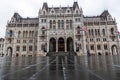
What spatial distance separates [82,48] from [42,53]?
1821 centimetres

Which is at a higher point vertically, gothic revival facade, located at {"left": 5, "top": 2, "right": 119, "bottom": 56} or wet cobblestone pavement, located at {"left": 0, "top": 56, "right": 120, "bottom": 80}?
gothic revival facade, located at {"left": 5, "top": 2, "right": 119, "bottom": 56}

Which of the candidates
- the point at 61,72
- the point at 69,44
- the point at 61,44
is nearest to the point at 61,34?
the point at 61,44

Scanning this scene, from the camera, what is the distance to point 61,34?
58219mm

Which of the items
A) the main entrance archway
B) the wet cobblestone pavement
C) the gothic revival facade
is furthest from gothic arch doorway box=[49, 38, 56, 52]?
the wet cobblestone pavement

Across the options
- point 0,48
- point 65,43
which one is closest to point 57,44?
point 65,43

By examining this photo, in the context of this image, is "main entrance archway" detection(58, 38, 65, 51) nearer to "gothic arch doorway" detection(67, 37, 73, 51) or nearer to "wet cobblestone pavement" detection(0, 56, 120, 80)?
"gothic arch doorway" detection(67, 37, 73, 51)

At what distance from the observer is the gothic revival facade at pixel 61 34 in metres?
58.4

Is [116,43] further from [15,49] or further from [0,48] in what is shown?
[0,48]

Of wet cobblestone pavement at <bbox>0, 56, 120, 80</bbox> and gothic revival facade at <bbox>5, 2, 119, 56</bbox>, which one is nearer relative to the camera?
wet cobblestone pavement at <bbox>0, 56, 120, 80</bbox>

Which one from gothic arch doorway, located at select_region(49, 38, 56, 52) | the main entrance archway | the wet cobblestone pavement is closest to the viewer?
the wet cobblestone pavement

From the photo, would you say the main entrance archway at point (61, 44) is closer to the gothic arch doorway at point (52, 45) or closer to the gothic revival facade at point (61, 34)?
the gothic revival facade at point (61, 34)

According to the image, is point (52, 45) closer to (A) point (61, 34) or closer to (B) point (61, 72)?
(A) point (61, 34)

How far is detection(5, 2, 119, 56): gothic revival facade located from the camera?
5841 centimetres

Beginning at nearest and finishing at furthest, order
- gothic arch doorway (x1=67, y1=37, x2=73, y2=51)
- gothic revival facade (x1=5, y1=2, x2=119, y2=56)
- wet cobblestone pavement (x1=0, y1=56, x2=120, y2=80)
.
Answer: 1. wet cobblestone pavement (x1=0, y1=56, x2=120, y2=80)
2. gothic revival facade (x1=5, y1=2, x2=119, y2=56)
3. gothic arch doorway (x1=67, y1=37, x2=73, y2=51)
